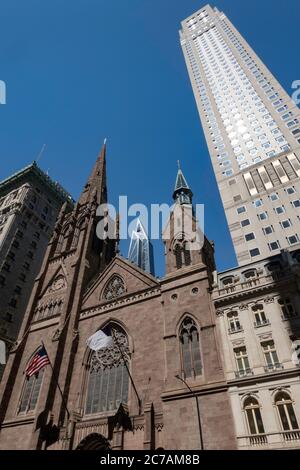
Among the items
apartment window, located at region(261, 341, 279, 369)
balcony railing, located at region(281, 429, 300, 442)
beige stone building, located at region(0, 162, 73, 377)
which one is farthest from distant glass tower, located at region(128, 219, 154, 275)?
balcony railing, located at region(281, 429, 300, 442)

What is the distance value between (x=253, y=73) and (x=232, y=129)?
54.2ft

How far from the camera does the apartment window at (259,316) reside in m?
23.0

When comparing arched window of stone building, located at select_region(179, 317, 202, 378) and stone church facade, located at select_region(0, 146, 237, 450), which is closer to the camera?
stone church facade, located at select_region(0, 146, 237, 450)

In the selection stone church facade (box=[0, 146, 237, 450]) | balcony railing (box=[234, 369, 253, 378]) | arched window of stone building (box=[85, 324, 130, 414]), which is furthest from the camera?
arched window of stone building (box=[85, 324, 130, 414])

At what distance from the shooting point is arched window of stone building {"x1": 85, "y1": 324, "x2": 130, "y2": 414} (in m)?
26.0

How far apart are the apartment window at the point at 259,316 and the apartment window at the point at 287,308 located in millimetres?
1247

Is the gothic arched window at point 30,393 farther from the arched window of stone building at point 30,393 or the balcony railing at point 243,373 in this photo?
the balcony railing at point 243,373

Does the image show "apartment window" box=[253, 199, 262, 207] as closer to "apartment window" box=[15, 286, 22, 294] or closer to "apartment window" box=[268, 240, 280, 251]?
"apartment window" box=[268, 240, 280, 251]

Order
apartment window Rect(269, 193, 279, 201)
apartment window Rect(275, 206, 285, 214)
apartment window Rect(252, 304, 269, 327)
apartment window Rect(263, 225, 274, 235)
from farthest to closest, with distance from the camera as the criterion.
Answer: apartment window Rect(269, 193, 279, 201) → apartment window Rect(275, 206, 285, 214) → apartment window Rect(263, 225, 274, 235) → apartment window Rect(252, 304, 269, 327)

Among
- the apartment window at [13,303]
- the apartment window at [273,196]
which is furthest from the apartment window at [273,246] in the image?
the apartment window at [13,303]

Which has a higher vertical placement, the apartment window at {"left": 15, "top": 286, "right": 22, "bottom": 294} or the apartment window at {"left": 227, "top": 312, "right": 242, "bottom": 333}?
the apartment window at {"left": 15, "top": 286, "right": 22, "bottom": 294}

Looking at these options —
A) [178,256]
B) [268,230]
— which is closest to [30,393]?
[178,256]

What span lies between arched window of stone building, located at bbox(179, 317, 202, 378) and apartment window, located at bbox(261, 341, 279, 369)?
4.68 m
